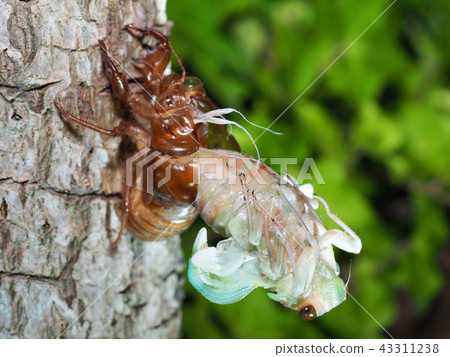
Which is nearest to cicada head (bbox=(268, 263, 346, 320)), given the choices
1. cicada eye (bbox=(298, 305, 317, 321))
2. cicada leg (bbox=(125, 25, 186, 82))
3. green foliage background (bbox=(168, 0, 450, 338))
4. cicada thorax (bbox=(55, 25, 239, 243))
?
cicada eye (bbox=(298, 305, 317, 321))

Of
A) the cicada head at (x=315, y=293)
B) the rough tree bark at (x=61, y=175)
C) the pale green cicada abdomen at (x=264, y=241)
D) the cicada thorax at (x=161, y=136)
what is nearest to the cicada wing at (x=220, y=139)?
the cicada thorax at (x=161, y=136)

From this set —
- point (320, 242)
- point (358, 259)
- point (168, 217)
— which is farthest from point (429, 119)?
point (168, 217)

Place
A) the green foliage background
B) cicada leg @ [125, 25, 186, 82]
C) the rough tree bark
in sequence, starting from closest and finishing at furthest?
the rough tree bark, cicada leg @ [125, 25, 186, 82], the green foliage background

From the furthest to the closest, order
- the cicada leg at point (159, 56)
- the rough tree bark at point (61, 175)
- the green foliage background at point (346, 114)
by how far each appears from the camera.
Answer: the green foliage background at point (346, 114) < the cicada leg at point (159, 56) < the rough tree bark at point (61, 175)

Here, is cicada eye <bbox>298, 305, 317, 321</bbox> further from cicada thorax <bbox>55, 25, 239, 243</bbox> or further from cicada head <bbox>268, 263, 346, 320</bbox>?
cicada thorax <bbox>55, 25, 239, 243</bbox>

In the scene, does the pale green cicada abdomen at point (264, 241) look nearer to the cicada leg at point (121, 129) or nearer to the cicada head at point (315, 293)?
the cicada head at point (315, 293)

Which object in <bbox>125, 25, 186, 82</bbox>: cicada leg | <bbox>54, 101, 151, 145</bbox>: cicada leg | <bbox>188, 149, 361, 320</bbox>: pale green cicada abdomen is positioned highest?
<bbox>125, 25, 186, 82</bbox>: cicada leg

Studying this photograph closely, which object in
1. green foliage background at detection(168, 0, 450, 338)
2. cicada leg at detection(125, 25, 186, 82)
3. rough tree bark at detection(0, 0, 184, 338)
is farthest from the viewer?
green foliage background at detection(168, 0, 450, 338)
